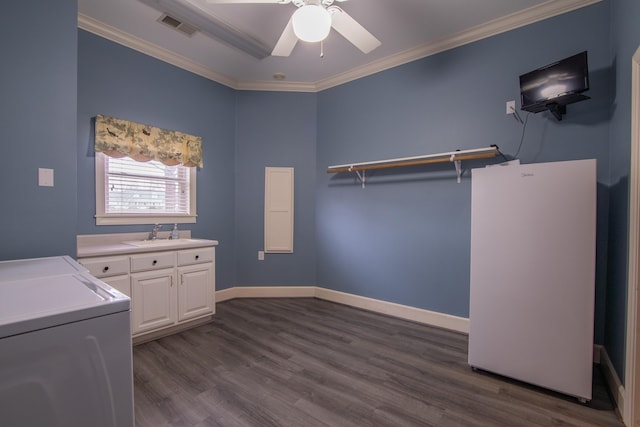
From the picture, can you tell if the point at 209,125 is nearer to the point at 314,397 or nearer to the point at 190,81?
the point at 190,81

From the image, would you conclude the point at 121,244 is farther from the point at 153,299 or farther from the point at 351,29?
the point at 351,29

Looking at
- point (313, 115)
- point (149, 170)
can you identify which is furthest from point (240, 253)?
point (313, 115)

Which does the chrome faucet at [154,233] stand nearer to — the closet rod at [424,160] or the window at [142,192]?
the window at [142,192]

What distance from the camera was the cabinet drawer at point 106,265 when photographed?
7.23 feet

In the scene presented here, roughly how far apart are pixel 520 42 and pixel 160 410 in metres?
3.95

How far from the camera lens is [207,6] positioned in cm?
245

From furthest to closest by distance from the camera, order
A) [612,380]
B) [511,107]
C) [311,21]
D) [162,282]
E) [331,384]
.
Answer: [162,282]
[511,107]
[331,384]
[612,380]
[311,21]

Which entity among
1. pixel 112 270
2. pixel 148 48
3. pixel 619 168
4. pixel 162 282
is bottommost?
pixel 162 282

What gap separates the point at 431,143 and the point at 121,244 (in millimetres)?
3289

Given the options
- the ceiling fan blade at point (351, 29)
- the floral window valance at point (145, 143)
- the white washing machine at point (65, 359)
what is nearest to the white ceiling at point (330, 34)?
the ceiling fan blade at point (351, 29)

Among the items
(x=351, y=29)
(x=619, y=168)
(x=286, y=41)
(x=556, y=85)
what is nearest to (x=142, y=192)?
(x=286, y=41)

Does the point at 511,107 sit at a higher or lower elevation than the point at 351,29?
lower

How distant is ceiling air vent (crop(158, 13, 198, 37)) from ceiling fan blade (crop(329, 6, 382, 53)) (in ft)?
5.04

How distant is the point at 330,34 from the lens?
2828mm
